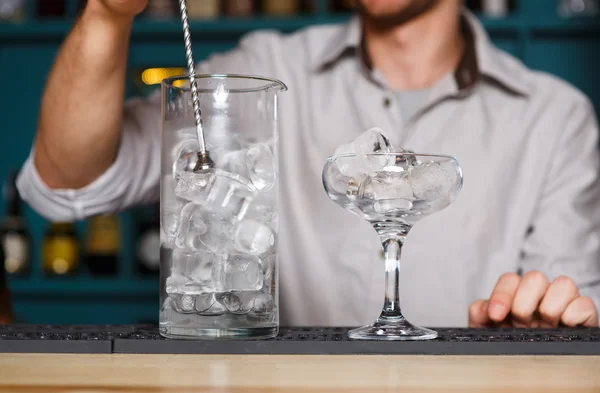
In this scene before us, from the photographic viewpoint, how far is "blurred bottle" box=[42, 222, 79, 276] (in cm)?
228

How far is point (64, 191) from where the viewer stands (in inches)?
47.5

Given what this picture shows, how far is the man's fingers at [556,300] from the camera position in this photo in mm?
841

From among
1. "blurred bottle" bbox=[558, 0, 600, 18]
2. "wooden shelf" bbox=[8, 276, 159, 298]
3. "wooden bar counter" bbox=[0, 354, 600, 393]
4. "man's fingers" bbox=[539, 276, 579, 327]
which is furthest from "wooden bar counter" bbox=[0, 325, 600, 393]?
"blurred bottle" bbox=[558, 0, 600, 18]

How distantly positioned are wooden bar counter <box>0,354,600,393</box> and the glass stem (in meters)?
0.09

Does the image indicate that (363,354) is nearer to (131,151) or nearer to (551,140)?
(131,151)

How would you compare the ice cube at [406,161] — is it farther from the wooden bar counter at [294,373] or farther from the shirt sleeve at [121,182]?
the shirt sleeve at [121,182]

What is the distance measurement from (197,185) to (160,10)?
1760mm

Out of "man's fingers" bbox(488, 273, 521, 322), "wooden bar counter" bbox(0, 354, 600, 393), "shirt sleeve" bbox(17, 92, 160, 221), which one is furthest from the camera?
"shirt sleeve" bbox(17, 92, 160, 221)

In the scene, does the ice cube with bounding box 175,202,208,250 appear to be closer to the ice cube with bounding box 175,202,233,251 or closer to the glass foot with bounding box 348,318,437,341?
the ice cube with bounding box 175,202,233,251

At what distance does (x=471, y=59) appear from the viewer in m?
1.60

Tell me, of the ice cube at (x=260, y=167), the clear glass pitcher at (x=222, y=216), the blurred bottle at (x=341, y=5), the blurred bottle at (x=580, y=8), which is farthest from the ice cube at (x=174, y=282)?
the blurred bottle at (x=580, y=8)

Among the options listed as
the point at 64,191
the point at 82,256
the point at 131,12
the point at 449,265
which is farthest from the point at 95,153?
the point at 82,256

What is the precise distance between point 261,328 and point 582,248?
0.96 meters

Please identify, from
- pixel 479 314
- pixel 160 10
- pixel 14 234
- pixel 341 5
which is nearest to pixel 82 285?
pixel 14 234
